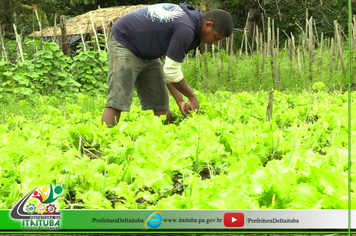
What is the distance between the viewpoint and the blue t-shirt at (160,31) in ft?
11.5

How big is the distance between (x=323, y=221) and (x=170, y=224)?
47 cm

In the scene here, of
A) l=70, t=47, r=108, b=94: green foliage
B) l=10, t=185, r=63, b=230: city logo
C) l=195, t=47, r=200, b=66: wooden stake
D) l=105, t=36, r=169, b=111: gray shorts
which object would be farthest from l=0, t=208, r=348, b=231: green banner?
l=195, t=47, r=200, b=66: wooden stake

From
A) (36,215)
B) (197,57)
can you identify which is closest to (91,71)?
(197,57)

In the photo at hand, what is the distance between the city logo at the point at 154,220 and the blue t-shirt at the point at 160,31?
247 centimetres

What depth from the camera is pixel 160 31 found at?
3.68 metres

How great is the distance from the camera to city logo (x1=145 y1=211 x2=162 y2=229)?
46.3 inches

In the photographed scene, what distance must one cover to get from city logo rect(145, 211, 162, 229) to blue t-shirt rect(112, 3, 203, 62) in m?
2.47

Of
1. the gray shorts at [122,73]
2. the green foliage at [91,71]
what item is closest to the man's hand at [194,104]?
the gray shorts at [122,73]

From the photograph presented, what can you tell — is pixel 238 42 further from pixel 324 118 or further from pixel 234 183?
pixel 234 183

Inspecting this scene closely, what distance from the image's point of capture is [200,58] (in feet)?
27.0

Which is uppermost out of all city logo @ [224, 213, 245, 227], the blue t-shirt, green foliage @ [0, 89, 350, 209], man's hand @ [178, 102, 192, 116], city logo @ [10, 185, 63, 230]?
the blue t-shirt

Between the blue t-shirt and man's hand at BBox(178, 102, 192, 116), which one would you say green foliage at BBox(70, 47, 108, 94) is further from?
man's hand at BBox(178, 102, 192, 116)

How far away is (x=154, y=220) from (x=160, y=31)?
2766 mm

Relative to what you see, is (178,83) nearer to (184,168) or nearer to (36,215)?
(184,168)
